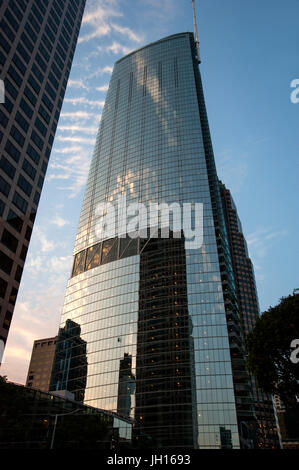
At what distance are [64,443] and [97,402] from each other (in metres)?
63.9

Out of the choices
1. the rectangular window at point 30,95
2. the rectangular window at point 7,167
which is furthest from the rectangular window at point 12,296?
the rectangular window at point 30,95

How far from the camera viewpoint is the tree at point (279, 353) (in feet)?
122

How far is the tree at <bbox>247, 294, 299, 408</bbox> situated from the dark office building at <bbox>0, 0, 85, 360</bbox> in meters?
38.0

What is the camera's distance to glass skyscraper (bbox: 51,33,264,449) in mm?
101438

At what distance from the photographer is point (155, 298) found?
404ft

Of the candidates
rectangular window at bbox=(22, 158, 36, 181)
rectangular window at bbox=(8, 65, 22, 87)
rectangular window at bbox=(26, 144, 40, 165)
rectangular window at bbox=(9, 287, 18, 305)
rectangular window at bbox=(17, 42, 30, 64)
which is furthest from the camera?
rectangular window at bbox=(17, 42, 30, 64)

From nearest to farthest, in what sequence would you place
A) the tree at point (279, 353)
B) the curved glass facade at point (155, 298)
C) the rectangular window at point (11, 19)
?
the tree at point (279, 353) → the rectangular window at point (11, 19) → the curved glass facade at point (155, 298)

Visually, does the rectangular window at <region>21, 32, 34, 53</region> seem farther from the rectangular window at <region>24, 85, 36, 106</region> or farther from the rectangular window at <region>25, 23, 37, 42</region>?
the rectangular window at <region>24, 85, 36, 106</region>

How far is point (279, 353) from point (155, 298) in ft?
284

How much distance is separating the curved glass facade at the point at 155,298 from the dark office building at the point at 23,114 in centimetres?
6773

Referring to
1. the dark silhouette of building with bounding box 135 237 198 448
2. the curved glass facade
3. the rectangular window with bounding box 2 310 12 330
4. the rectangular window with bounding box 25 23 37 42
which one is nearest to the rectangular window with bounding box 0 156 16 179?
the rectangular window with bounding box 2 310 12 330

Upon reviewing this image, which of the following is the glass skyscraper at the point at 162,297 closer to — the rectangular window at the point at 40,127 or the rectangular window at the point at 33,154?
the rectangular window at the point at 33,154

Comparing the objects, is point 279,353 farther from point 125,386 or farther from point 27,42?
point 125,386

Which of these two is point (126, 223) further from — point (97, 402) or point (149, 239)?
point (97, 402)
